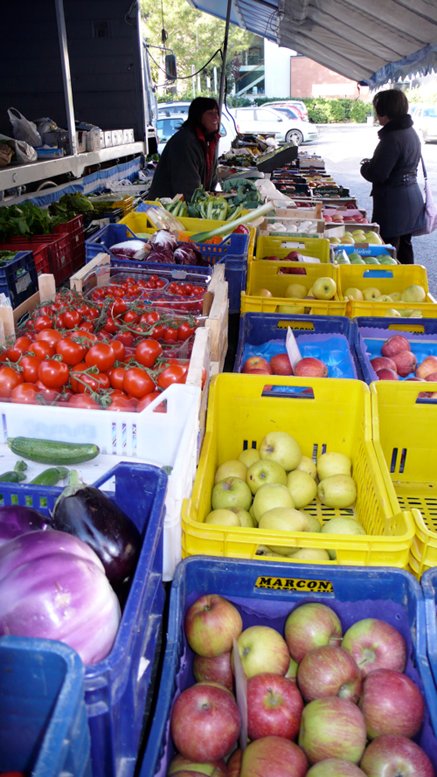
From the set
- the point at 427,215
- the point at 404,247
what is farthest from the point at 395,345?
the point at 404,247

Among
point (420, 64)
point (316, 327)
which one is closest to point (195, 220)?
point (316, 327)

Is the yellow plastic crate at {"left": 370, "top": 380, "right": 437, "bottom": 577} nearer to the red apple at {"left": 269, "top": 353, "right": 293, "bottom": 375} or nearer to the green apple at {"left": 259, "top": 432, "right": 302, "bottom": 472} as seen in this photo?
the green apple at {"left": 259, "top": 432, "right": 302, "bottom": 472}

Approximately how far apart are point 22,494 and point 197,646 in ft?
1.85

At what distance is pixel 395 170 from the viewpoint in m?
6.05

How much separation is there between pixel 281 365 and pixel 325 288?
105 cm

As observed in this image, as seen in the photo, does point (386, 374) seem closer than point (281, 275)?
Yes

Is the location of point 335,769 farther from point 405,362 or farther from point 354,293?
point 354,293

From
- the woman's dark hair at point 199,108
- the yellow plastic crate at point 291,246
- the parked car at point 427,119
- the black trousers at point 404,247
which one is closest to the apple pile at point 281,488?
the yellow plastic crate at point 291,246

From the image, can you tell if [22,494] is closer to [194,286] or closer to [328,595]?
[328,595]

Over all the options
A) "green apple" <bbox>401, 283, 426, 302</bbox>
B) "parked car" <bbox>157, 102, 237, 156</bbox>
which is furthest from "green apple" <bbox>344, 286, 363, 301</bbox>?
"parked car" <bbox>157, 102, 237, 156</bbox>

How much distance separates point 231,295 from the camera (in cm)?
383

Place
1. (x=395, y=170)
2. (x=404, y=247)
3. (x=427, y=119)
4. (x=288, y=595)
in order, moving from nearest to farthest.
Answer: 1. (x=288, y=595)
2. (x=395, y=170)
3. (x=404, y=247)
4. (x=427, y=119)

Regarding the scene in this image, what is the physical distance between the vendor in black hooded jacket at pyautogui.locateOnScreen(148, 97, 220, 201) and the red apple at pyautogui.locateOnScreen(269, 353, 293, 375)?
3386 millimetres

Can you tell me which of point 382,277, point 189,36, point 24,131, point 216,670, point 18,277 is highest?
point 189,36
